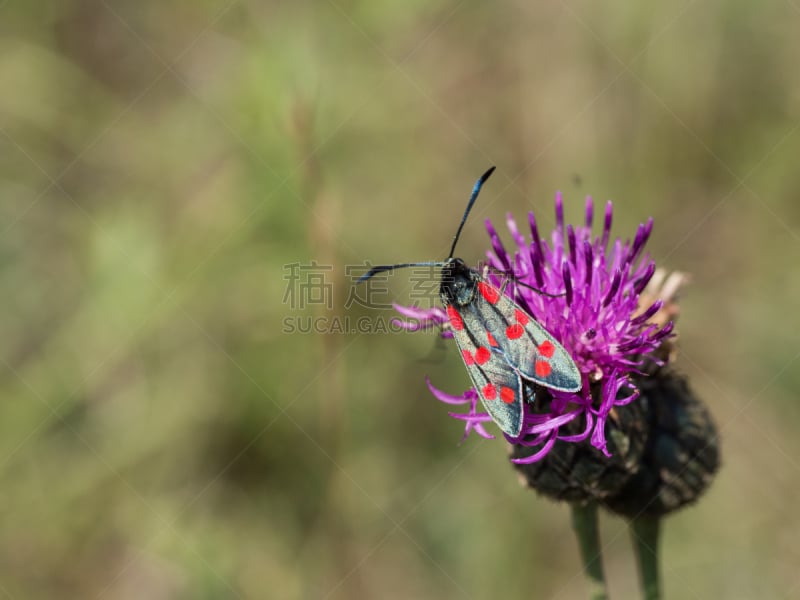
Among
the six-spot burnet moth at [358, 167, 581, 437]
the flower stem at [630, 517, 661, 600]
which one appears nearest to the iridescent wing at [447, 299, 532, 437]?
the six-spot burnet moth at [358, 167, 581, 437]

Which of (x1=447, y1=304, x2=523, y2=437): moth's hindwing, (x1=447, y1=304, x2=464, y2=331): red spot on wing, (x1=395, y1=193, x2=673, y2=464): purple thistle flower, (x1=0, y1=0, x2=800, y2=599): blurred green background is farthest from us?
(x1=0, y1=0, x2=800, y2=599): blurred green background

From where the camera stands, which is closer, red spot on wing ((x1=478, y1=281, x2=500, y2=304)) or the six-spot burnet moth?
the six-spot burnet moth

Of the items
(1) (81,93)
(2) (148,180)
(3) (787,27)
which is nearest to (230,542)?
(2) (148,180)

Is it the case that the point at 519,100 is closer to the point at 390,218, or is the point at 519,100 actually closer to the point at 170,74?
the point at 390,218

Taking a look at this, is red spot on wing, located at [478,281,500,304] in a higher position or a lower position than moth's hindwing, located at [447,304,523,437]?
higher

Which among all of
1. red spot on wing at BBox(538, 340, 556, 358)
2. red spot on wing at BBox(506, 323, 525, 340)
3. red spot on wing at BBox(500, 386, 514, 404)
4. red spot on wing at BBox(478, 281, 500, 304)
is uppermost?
red spot on wing at BBox(478, 281, 500, 304)

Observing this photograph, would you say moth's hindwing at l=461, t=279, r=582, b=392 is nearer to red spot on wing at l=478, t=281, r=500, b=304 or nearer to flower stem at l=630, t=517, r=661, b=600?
red spot on wing at l=478, t=281, r=500, b=304

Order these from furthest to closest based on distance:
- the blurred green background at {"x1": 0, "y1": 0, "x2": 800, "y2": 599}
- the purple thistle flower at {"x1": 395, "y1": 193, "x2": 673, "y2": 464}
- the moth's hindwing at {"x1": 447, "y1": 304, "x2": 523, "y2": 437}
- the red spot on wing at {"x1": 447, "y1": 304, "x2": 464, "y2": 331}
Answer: the blurred green background at {"x1": 0, "y1": 0, "x2": 800, "y2": 599}
the red spot on wing at {"x1": 447, "y1": 304, "x2": 464, "y2": 331}
the purple thistle flower at {"x1": 395, "y1": 193, "x2": 673, "y2": 464}
the moth's hindwing at {"x1": 447, "y1": 304, "x2": 523, "y2": 437}
